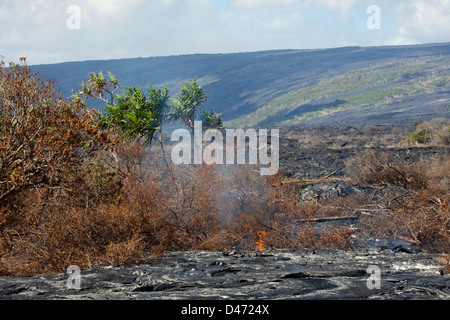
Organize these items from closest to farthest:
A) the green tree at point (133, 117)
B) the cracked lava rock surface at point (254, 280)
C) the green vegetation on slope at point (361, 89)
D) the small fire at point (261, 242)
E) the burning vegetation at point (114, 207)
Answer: the cracked lava rock surface at point (254, 280)
the burning vegetation at point (114, 207)
the small fire at point (261, 242)
the green tree at point (133, 117)
the green vegetation on slope at point (361, 89)

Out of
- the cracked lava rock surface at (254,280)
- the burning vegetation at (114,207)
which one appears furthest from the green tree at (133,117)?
the cracked lava rock surface at (254,280)

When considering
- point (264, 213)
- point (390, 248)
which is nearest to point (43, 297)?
point (390, 248)

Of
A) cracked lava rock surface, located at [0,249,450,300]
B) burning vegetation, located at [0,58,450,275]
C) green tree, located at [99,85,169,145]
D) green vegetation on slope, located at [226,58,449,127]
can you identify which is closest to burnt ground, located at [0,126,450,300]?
cracked lava rock surface, located at [0,249,450,300]

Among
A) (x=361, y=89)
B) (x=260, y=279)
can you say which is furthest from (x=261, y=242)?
(x=361, y=89)

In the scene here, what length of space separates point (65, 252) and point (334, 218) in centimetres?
907

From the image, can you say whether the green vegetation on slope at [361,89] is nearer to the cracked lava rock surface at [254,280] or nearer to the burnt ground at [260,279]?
the burnt ground at [260,279]

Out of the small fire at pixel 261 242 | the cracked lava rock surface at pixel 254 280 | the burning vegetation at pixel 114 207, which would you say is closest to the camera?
the cracked lava rock surface at pixel 254 280

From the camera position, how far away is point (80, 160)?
1405 centimetres

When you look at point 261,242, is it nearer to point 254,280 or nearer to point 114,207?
point 114,207

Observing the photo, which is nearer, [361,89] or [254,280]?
[254,280]

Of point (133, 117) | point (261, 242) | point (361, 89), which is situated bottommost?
point (261, 242)

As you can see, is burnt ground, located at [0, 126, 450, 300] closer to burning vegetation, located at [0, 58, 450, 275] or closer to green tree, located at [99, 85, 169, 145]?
burning vegetation, located at [0, 58, 450, 275]

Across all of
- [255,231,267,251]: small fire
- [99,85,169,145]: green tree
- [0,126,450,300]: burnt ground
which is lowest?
[255,231,267,251]: small fire

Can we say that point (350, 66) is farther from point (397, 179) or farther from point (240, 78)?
point (397, 179)
